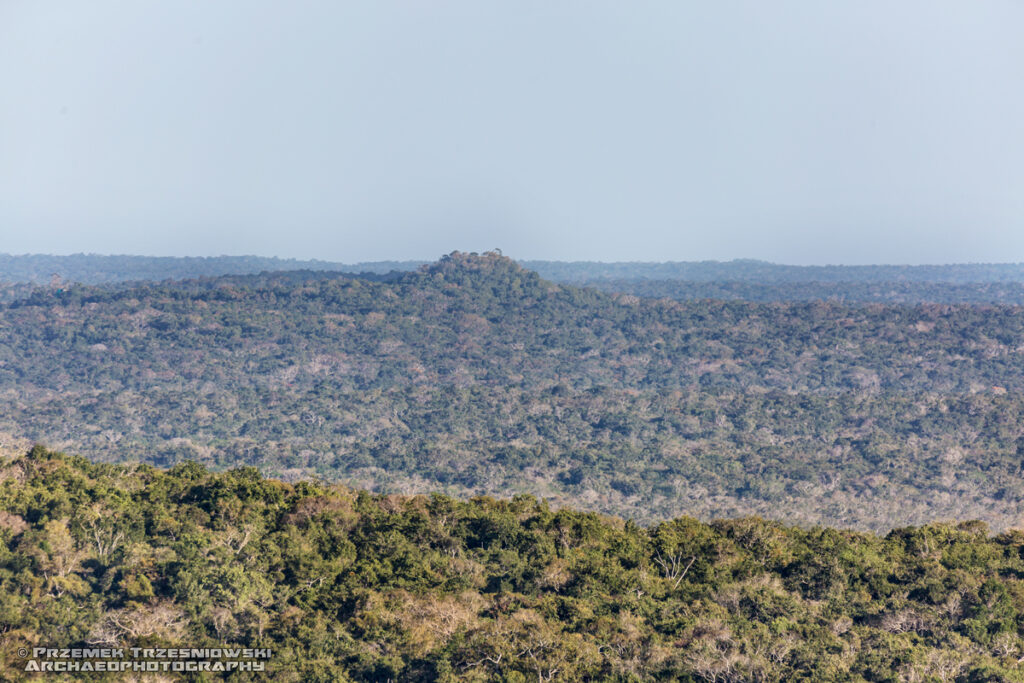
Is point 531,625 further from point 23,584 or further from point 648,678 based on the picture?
point 23,584

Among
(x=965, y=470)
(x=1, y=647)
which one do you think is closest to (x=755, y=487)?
(x=965, y=470)

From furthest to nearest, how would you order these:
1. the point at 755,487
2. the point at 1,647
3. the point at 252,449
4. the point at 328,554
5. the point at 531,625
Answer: the point at 252,449 → the point at 755,487 → the point at 328,554 → the point at 531,625 → the point at 1,647

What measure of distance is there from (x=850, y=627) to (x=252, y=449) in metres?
135

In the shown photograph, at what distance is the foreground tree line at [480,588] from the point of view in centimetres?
5216

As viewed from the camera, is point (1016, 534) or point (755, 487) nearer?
point (1016, 534)

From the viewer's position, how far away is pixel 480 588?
6475 centimetres

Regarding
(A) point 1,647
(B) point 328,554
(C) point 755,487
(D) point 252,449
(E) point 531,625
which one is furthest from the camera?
(D) point 252,449

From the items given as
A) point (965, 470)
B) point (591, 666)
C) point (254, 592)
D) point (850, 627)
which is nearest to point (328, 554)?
point (254, 592)

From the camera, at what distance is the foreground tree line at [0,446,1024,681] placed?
171 ft

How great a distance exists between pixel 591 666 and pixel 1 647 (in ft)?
80.6

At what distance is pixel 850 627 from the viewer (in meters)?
59.2

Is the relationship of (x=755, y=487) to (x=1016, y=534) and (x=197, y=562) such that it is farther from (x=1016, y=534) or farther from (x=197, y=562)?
(x=197, y=562)

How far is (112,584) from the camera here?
59.7 metres

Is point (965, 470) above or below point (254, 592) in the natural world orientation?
below
